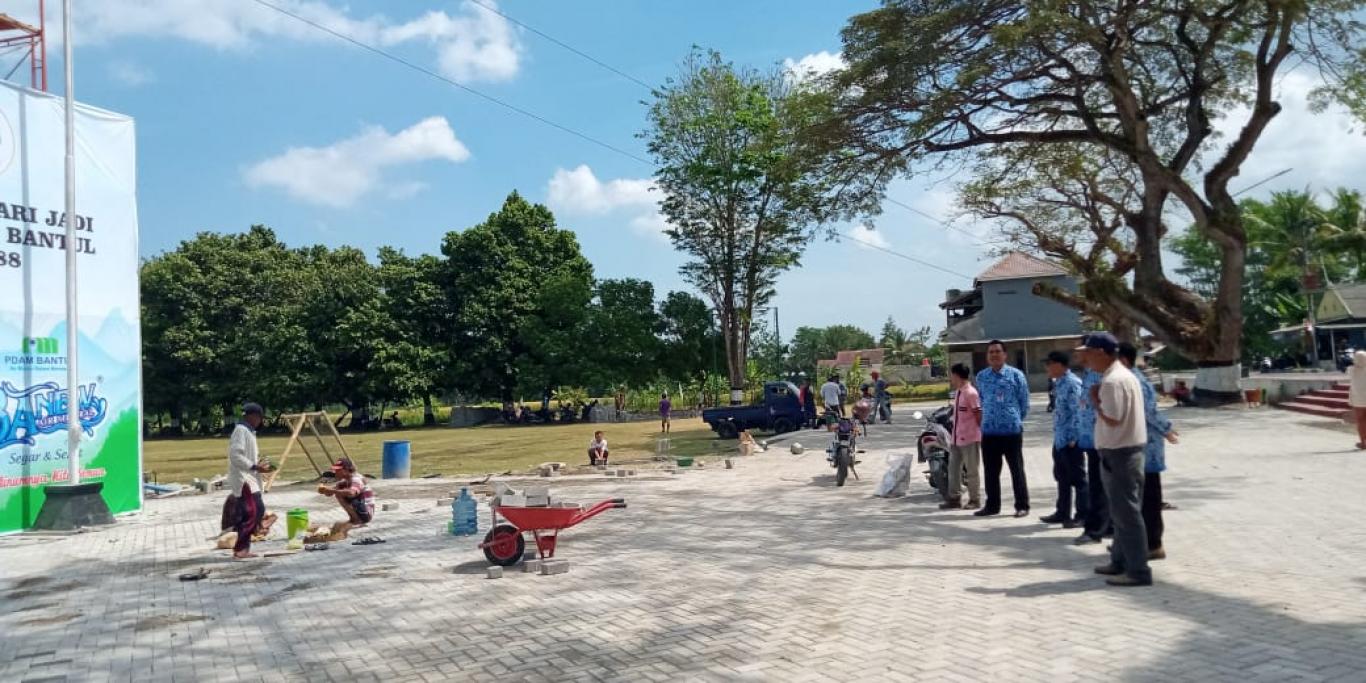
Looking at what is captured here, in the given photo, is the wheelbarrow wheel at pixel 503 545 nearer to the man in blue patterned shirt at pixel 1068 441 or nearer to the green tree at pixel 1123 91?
the man in blue patterned shirt at pixel 1068 441

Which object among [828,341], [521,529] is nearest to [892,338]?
[828,341]

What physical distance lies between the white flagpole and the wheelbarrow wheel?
7400 millimetres

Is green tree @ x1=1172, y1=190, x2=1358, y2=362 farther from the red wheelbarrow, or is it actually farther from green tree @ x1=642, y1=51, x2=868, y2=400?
the red wheelbarrow

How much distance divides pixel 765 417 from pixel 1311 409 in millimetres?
13690

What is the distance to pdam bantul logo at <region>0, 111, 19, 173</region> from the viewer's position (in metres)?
11.2

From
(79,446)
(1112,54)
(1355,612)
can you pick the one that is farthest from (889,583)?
(1112,54)

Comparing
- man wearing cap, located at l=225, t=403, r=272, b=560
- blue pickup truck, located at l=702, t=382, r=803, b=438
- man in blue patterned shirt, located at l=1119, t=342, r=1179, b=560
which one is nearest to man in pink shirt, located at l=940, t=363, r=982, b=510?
man in blue patterned shirt, located at l=1119, t=342, r=1179, b=560

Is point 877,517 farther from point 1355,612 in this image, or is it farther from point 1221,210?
point 1221,210

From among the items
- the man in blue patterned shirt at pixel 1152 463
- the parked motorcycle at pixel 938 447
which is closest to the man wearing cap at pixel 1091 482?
the man in blue patterned shirt at pixel 1152 463

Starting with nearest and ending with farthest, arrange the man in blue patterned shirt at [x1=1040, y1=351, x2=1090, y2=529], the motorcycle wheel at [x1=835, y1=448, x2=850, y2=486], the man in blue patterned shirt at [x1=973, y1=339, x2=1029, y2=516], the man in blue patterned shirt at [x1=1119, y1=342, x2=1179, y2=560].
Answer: the man in blue patterned shirt at [x1=1119, y1=342, x2=1179, y2=560], the man in blue patterned shirt at [x1=1040, y1=351, x2=1090, y2=529], the man in blue patterned shirt at [x1=973, y1=339, x2=1029, y2=516], the motorcycle wheel at [x1=835, y1=448, x2=850, y2=486]

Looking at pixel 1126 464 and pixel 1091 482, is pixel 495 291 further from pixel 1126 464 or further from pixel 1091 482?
pixel 1126 464

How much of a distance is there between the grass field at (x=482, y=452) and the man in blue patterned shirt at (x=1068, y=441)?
13.1 m

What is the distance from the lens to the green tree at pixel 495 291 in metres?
47.4

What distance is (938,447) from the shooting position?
10.8m
